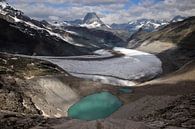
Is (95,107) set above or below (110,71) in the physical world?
below

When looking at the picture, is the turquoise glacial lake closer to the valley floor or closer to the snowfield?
A: the valley floor

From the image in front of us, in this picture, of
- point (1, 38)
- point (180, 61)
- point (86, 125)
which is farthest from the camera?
point (180, 61)

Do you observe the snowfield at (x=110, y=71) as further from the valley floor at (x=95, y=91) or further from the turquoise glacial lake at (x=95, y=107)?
the turquoise glacial lake at (x=95, y=107)

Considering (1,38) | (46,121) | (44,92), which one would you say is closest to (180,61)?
(1,38)

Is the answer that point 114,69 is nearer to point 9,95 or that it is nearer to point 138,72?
point 138,72

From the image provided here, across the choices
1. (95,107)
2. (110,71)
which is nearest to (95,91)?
(95,107)

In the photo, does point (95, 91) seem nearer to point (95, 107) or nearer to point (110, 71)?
point (95, 107)

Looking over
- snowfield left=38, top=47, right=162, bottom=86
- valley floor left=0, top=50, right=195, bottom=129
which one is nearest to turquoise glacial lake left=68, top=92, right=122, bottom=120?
valley floor left=0, top=50, right=195, bottom=129

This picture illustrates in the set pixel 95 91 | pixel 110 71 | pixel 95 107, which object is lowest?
pixel 95 107

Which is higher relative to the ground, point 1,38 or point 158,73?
point 1,38

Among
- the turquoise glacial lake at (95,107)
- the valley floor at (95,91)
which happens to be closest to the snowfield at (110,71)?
the valley floor at (95,91)

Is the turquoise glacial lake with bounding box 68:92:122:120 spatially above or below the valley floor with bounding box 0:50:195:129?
below
